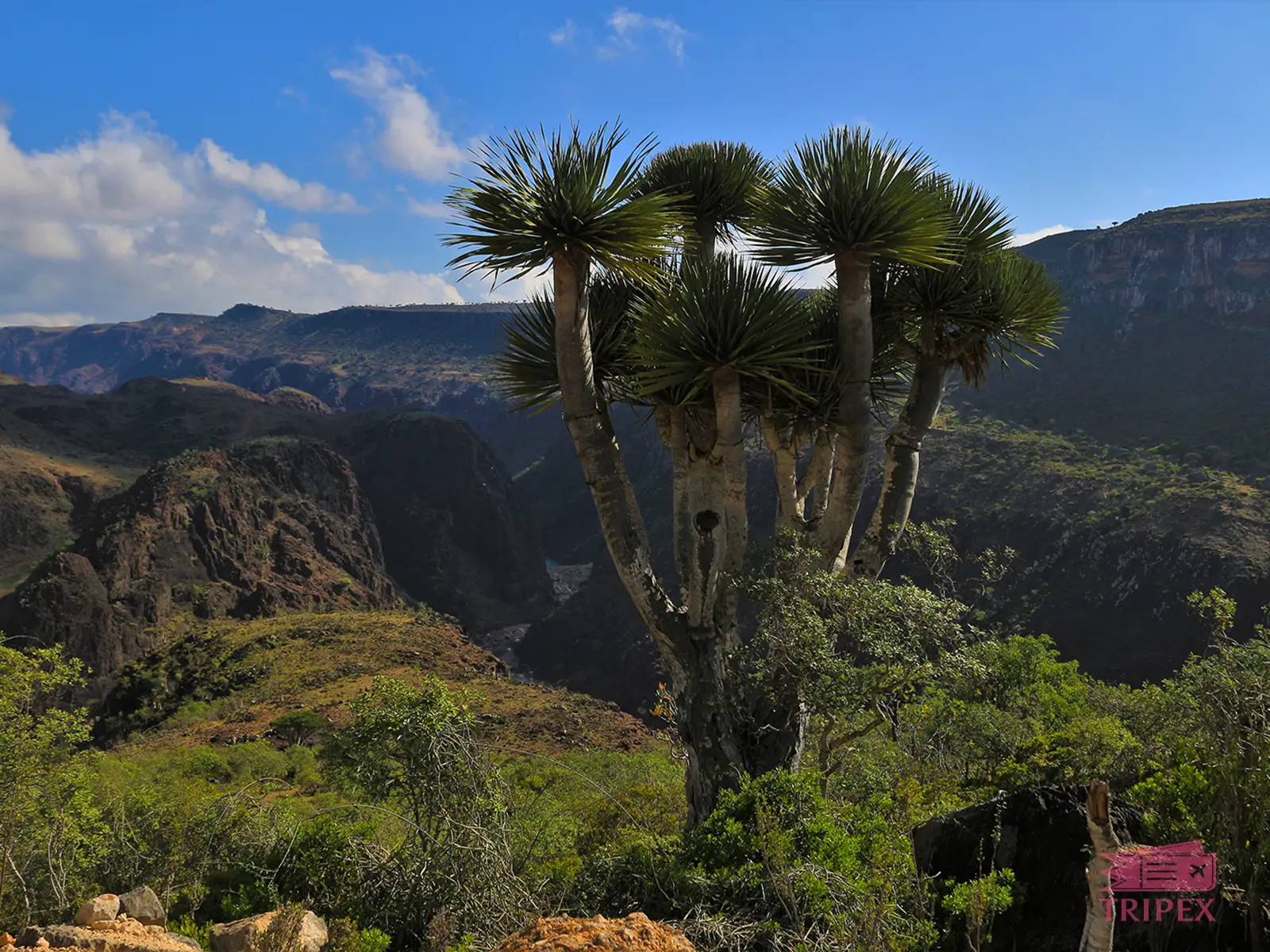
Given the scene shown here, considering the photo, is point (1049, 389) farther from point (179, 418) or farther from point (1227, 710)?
point (179, 418)

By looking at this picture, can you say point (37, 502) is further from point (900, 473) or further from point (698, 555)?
point (900, 473)

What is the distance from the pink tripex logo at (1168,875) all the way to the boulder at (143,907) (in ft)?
22.7

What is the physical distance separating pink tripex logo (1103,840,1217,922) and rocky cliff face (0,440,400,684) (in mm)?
36492

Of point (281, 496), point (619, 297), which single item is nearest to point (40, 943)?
point (619, 297)

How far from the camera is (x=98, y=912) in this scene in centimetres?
612

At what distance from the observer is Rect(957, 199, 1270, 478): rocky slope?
Answer: 47.8 m

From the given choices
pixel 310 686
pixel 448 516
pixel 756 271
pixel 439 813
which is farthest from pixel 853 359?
pixel 448 516

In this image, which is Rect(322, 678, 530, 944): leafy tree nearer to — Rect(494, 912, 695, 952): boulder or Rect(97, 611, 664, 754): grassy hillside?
Rect(494, 912, 695, 952): boulder

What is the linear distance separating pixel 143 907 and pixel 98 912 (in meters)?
0.48

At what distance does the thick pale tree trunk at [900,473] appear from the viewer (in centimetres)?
788

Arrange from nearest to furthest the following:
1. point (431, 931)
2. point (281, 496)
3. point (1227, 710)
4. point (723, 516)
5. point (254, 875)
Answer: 1. point (1227, 710)
2. point (431, 931)
3. point (254, 875)
4. point (723, 516)
5. point (281, 496)

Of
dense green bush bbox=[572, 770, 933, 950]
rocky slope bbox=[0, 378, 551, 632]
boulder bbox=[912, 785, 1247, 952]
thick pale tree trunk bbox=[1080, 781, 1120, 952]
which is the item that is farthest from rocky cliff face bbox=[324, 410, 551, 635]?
thick pale tree trunk bbox=[1080, 781, 1120, 952]

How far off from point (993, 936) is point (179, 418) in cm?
8484

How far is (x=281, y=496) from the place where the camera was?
58.4m
